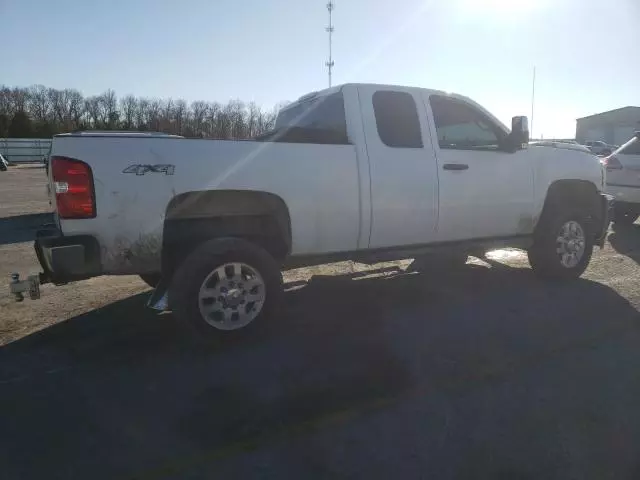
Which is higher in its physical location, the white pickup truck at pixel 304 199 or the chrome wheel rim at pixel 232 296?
the white pickup truck at pixel 304 199

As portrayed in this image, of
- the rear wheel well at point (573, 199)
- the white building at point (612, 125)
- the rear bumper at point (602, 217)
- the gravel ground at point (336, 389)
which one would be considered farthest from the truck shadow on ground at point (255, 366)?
the white building at point (612, 125)

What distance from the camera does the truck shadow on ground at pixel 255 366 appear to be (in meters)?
2.77

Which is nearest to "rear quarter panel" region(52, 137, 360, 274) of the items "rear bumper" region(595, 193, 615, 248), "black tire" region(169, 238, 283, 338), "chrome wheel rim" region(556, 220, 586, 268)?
"black tire" region(169, 238, 283, 338)

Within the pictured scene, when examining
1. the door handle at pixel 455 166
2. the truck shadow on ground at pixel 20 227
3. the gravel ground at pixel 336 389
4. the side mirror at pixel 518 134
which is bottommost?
the gravel ground at pixel 336 389

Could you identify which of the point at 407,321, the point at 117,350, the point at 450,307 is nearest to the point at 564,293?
the point at 450,307

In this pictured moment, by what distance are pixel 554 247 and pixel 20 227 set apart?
9678 mm

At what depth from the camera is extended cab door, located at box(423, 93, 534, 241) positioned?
5.17 m

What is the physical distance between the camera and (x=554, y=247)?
5945 millimetres

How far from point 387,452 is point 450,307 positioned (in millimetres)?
2654

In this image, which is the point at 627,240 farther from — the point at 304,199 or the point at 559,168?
the point at 304,199

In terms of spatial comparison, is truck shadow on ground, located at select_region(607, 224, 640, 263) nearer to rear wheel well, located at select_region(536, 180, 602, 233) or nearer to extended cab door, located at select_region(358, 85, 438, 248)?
rear wheel well, located at select_region(536, 180, 602, 233)

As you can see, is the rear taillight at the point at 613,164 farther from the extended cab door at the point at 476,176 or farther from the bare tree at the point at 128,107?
the bare tree at the point at 128,107

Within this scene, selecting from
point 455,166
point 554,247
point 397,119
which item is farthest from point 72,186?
point 554,247

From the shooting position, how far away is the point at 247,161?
13.3 ft
